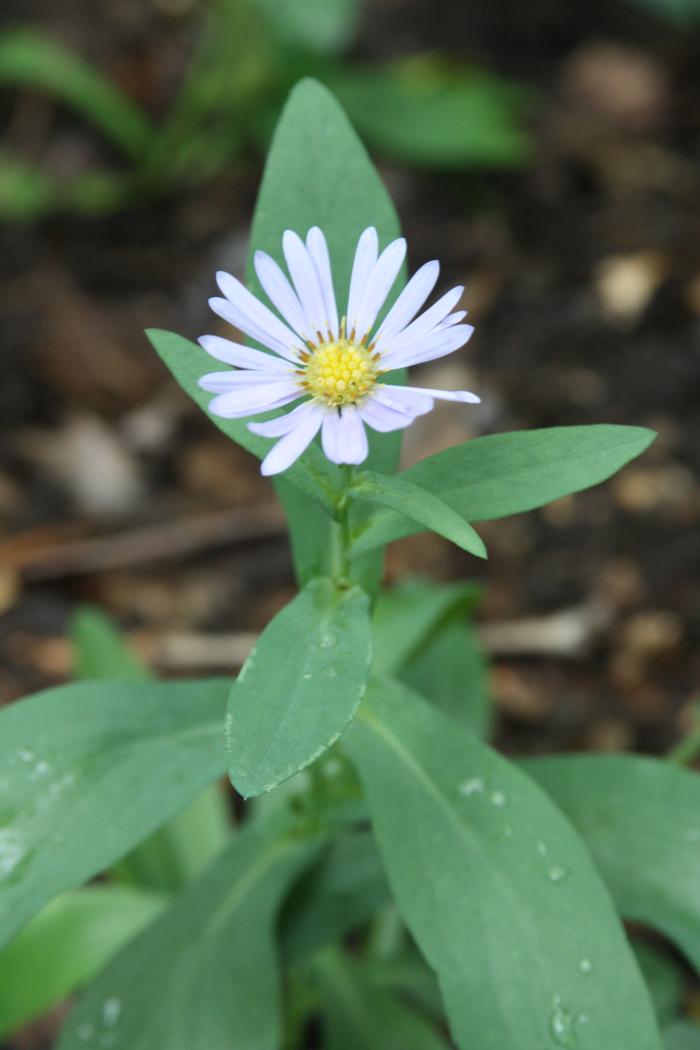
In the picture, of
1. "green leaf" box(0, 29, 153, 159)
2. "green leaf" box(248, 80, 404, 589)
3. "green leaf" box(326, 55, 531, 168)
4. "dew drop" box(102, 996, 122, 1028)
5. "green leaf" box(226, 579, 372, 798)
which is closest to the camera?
"green leaf" box(226, 579, 372, 798)

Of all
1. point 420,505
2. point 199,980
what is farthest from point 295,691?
point 199,980

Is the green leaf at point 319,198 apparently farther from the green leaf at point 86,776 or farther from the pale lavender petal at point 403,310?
the green leaf at point 86,776

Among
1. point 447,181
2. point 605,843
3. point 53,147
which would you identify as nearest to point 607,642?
point 605,843

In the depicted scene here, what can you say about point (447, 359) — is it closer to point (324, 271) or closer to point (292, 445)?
point (324, 271)

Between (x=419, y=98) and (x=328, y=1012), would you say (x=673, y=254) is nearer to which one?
(x=419, y=98)

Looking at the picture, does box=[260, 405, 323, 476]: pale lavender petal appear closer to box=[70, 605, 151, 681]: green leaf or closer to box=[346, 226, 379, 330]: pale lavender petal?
box=[346, 226, 379, 330]: pale lavender petal

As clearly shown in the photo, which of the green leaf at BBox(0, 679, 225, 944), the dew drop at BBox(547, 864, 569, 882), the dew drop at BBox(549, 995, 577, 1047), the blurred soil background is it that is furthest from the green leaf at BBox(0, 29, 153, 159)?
the dew drop at BBox(549, 995, 577, 1047)

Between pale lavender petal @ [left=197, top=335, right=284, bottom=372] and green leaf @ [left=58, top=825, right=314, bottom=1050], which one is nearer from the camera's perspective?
pale lavender petal @ [left=197, top=335, right=284, bottom=372]
